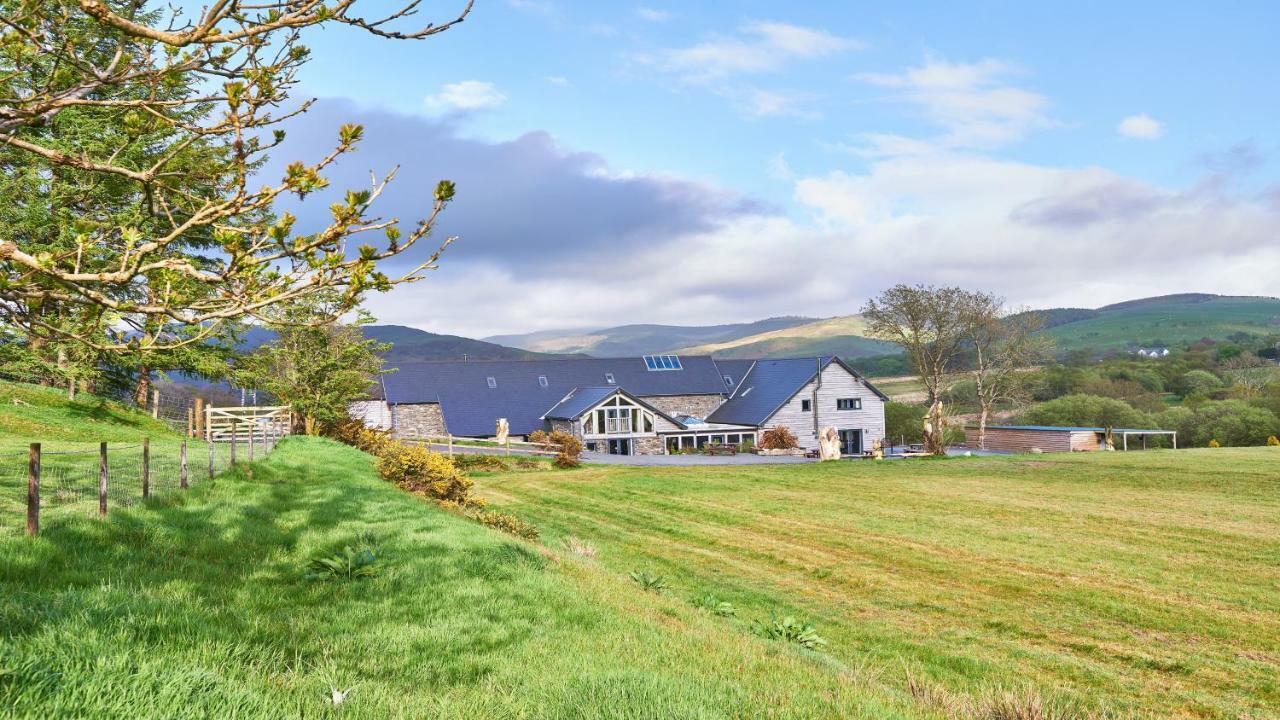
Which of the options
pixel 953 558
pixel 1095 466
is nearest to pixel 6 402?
pixel 953 558

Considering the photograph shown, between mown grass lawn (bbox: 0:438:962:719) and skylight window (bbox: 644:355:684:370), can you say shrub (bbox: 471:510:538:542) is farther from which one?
skylight window (bbox: 644:355:684:370)

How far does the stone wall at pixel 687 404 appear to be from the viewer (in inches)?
2534

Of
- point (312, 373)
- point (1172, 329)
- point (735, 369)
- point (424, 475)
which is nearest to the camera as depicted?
point (424, 475)

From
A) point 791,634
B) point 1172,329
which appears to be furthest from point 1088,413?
point 1172,329

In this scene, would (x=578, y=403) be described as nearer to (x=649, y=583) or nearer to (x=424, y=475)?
(x=424, y=475)

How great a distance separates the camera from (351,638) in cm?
628

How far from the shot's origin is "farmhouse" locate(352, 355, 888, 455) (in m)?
55.4

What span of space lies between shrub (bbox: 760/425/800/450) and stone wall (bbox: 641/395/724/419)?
8896mm

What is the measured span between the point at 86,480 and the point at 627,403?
42585 millimetres

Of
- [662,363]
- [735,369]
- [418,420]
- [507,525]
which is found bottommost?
[507,525]

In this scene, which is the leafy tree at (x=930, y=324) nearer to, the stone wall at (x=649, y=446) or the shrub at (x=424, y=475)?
the stone wall at (x=649, y=446)

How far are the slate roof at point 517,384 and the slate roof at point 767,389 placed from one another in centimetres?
273

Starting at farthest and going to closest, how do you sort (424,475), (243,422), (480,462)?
(480,462)
(243,422)
(424,475)

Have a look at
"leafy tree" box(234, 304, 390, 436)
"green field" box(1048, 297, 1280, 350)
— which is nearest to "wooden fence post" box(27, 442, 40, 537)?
"leafy tree" box(234, 304, 390, 436)
